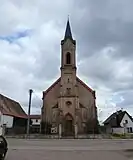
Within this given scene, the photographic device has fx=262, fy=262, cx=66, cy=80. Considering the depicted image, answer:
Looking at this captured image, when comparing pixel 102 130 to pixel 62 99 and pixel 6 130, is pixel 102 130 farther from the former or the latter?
pixel 6 130

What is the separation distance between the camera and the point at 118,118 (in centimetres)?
7625

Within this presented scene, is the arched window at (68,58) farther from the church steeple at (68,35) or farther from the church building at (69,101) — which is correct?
the church steeple at (68,35)

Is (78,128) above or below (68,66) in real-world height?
below

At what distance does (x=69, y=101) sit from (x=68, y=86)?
3634 millimetres

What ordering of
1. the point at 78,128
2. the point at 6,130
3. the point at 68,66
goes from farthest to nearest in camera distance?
1. the point at 68,66
2. the point at 78,128
3. the point at 6,130

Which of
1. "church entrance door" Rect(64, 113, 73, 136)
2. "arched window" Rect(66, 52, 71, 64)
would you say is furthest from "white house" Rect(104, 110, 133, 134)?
"arched window" Rect(66, 52, 71, 64)

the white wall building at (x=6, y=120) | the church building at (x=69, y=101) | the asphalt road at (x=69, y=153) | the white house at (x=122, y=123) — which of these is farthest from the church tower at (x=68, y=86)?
the asphalt road at (x=69, y=153)

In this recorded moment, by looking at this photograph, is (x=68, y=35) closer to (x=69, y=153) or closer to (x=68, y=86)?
(x=68, y=86)

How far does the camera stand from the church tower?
57.4 metres

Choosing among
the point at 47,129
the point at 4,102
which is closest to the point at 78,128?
the point at 47,129

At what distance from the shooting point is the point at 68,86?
59.4m

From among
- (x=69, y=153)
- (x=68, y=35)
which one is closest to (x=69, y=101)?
(x=68, y=35)

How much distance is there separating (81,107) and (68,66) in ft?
33.0

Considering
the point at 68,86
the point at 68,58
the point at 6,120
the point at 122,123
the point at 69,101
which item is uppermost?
the point at 68,58
